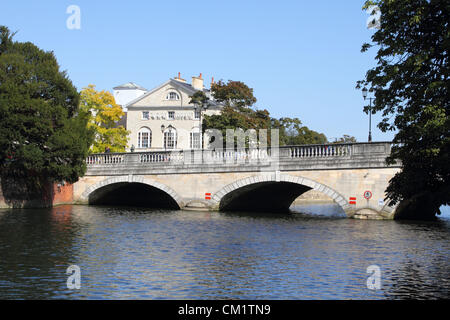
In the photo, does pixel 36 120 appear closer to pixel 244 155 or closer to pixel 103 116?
pixel 244 155

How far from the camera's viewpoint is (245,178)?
40344 mm

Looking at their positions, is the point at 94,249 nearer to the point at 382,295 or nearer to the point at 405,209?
the point at 382,295

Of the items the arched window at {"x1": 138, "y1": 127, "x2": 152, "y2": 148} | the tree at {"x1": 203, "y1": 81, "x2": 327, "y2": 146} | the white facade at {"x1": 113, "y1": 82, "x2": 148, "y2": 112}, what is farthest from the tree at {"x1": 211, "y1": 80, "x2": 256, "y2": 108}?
the white facade at {"x1": 113, "y1": 82, "x2": 148, "y2": 112}

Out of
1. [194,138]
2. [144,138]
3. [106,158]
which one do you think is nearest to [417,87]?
[106,158]

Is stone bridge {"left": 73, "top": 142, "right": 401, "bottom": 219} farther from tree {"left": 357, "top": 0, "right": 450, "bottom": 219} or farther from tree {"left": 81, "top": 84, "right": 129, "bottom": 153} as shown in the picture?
tree {"left": 81, "top": 84, "right": 129, "bottom": 153}

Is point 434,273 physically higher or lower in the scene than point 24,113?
lower

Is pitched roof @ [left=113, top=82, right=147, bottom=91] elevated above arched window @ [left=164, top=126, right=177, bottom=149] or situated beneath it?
elevated above

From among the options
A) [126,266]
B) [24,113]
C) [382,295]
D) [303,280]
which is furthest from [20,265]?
[24,113]

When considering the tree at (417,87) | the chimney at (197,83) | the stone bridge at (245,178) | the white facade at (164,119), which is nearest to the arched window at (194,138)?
the white facade at (164,119)

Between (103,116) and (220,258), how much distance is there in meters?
52.8

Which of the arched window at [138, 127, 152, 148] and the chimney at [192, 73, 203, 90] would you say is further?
the chimney at [192, 73, 203, 90]

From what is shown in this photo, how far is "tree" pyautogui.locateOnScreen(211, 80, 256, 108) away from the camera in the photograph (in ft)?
185
